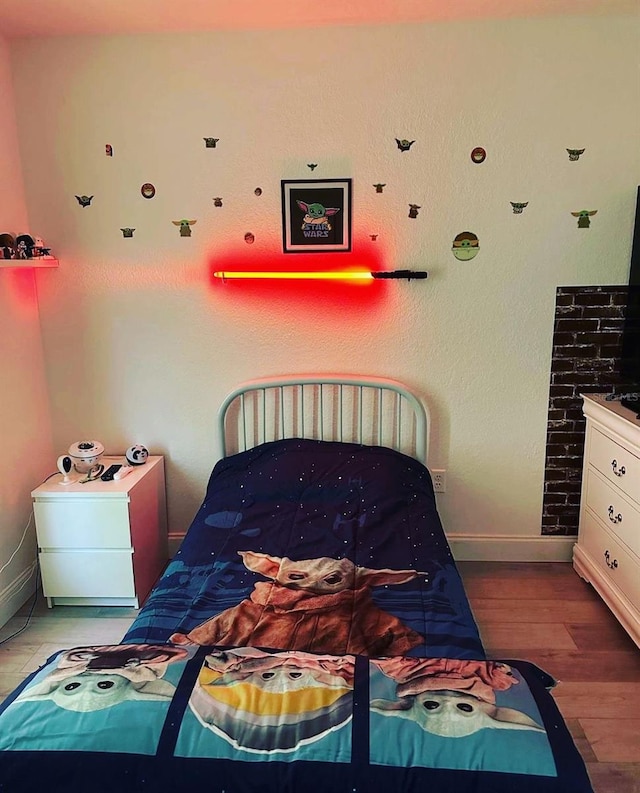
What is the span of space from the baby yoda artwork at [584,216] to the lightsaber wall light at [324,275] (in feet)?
2.28

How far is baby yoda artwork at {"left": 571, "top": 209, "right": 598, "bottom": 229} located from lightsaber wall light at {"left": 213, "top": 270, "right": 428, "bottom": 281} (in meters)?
0.69

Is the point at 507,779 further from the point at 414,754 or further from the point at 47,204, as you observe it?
the point at 47,204

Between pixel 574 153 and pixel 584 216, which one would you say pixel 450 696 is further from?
pixel 574 153

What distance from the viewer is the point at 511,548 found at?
2.97m

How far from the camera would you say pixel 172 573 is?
2.09m

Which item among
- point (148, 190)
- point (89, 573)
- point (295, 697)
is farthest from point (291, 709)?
point (148, 190)

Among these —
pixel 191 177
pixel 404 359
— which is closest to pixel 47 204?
pixel 191 177

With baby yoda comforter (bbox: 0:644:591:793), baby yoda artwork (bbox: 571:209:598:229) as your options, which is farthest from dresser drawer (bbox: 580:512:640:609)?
baby yoda artwork (bbox: 571:209:598:229)

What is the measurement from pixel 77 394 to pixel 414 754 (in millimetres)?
2302

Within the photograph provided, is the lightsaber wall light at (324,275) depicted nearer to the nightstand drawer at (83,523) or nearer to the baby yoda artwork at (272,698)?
the nightstand drawer at (83,523)

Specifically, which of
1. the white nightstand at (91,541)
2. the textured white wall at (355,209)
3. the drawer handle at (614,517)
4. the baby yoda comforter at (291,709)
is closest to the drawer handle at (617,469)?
the drawer handle at (614,517)

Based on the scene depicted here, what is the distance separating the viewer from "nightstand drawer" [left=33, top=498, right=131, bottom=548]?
2523mm

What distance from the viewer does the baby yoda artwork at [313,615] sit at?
1.69 meters

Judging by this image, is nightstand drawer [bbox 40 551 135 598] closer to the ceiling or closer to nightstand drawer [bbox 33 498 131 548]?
nightstand drawer [bbox 33 498 131 548]
